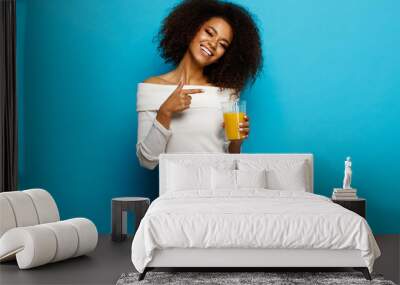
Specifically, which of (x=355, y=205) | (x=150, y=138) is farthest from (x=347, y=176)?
(x=150, y=138)

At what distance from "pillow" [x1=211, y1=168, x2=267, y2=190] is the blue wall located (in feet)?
2.96

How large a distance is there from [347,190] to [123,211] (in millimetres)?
2011

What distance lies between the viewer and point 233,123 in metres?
6.11

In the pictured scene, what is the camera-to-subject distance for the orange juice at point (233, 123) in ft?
20.0

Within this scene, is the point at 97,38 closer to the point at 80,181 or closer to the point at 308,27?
the point at 80,181

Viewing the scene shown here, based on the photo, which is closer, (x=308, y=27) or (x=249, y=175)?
(x=249, y=175)

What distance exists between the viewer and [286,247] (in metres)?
4.50

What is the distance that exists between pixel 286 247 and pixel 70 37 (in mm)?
3279

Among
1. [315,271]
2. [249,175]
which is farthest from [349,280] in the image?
[249,175]

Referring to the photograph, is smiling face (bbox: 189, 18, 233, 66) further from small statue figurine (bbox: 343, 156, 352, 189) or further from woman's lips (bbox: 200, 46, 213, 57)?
small statue figurine (bbox: 343, 156, 352, 189)

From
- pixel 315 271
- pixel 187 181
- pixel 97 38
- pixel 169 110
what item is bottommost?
pixel 315 271

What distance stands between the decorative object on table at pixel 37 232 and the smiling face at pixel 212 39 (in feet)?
6.44

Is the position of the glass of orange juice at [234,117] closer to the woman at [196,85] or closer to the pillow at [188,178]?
the woman at [196,85]

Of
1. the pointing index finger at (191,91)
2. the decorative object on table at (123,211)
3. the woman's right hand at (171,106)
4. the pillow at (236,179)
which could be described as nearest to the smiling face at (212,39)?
the pointing index finger at (191,91)
